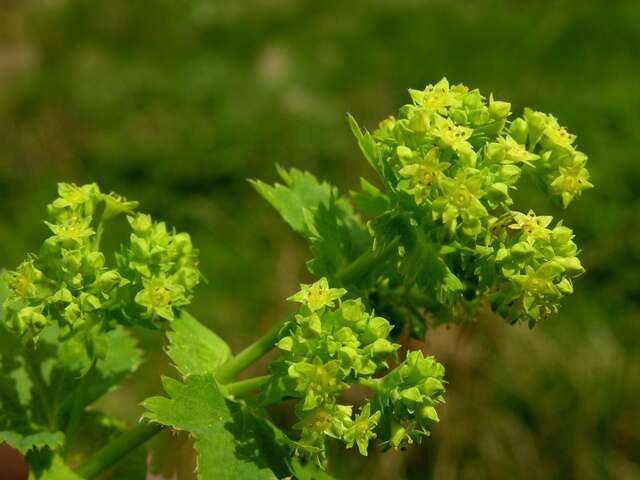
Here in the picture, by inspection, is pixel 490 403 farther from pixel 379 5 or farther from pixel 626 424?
pixel 379 5

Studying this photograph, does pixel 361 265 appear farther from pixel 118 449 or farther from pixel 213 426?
pixel 118 449

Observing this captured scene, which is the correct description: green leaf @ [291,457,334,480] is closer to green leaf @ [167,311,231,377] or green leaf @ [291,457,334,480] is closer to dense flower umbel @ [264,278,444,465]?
dense flower umbel @ [264,278,444,465]

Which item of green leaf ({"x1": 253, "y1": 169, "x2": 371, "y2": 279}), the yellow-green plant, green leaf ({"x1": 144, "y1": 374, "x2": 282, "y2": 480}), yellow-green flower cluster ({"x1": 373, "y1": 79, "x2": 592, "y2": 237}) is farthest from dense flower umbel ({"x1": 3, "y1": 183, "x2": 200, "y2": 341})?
yellow-green flower cluster ({"x1": 373, "y1": 79, "x2": 592, "y2": 237})

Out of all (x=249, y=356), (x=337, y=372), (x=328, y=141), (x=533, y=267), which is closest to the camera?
(x=337, y=372)

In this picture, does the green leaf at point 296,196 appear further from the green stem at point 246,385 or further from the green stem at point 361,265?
the green stem at point 246,385

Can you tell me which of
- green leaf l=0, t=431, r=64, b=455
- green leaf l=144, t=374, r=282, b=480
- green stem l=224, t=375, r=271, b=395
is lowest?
green leaf l=0, t=431, r=64, b=455

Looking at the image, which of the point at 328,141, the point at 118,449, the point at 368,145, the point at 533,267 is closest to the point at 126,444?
the point at 118,449

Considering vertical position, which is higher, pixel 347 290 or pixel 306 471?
pixel 347 290
